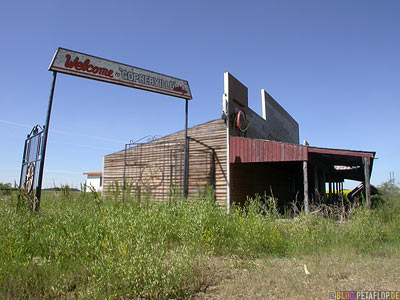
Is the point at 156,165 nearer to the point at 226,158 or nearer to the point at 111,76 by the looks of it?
the point at 226,158

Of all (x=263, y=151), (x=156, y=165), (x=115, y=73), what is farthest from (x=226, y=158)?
(x=115, y=73)

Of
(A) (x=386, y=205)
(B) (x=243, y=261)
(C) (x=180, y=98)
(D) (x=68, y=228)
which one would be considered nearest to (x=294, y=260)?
(B) (x=243, y=261)

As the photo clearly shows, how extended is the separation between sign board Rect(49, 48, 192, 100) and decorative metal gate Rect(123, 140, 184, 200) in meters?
2.84

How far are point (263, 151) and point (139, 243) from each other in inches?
344

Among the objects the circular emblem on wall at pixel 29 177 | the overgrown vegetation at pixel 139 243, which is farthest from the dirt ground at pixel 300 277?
the circular emblem on wall at pixel 29 177

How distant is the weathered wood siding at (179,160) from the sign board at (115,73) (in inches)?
83.6

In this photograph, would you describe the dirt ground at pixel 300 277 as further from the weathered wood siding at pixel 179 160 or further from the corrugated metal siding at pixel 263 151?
the weathered wood siding at pixel 179 160

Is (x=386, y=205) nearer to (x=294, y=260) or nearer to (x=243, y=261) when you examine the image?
(x=294, y=260)

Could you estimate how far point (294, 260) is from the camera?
5.36 meters

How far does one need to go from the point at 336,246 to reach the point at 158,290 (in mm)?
4132

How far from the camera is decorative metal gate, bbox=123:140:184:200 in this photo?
14086mm

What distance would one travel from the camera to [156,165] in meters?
14.9

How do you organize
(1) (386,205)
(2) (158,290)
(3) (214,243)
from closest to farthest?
(2) (158,290) < (3) (214,243) < (1) (386,205)

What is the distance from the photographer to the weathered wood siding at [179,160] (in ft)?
43.2
